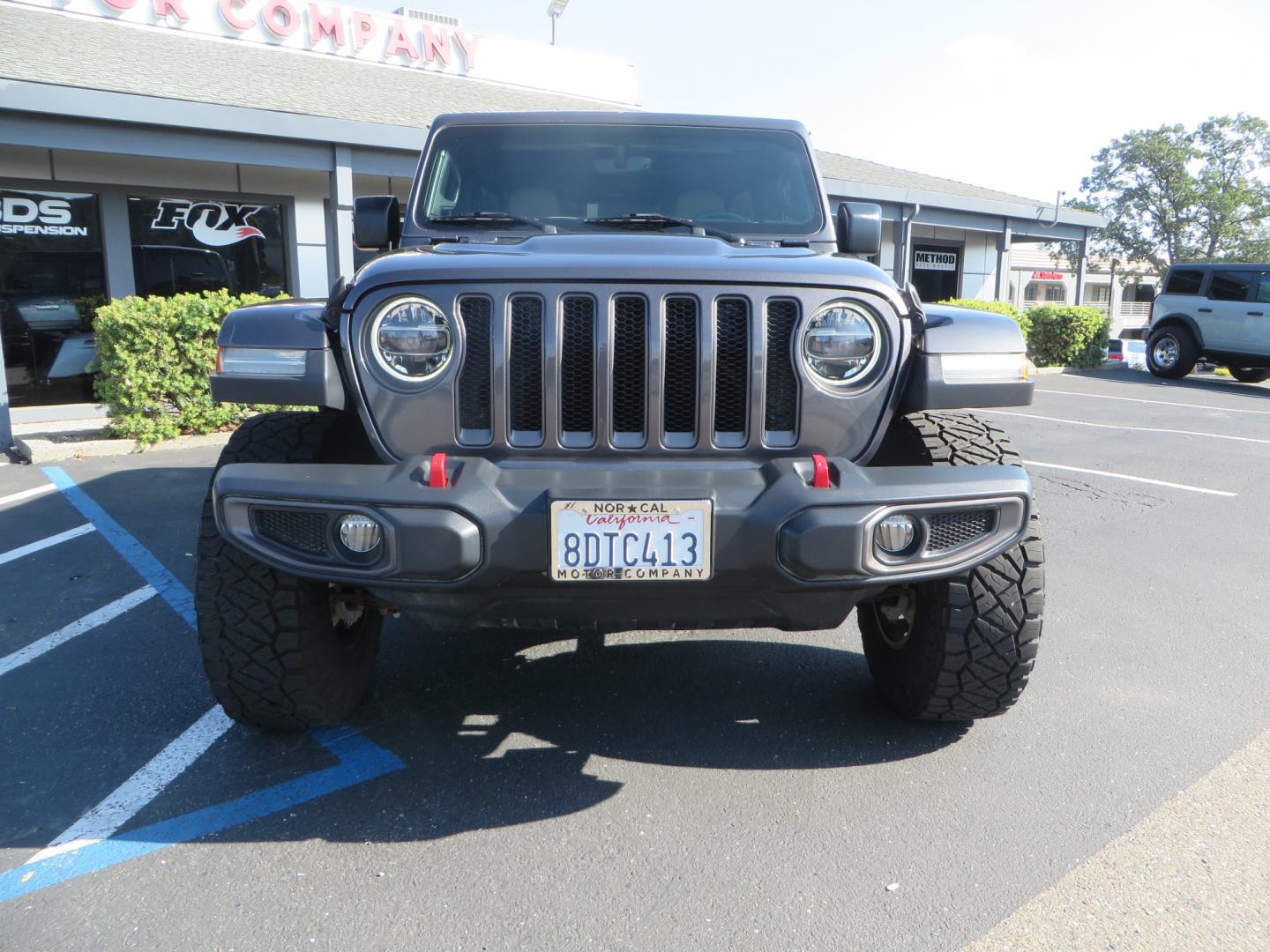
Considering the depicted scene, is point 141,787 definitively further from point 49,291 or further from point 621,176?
point 49,291

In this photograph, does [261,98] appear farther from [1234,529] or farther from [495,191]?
[1234,529]

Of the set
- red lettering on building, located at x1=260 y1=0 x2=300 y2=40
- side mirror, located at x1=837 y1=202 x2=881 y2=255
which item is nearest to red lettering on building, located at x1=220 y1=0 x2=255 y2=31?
red lettering on building, located at x1=260 y1=0 x2=300 y2=40

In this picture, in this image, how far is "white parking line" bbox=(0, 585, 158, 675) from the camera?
11.4ft

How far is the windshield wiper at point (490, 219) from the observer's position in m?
3.30

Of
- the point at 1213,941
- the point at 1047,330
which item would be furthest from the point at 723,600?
the point at 1047,330

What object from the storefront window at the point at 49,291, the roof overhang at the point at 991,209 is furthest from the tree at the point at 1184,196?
the storefront window at the point at 49,291

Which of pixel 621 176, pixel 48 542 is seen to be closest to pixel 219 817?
pixel 621 176

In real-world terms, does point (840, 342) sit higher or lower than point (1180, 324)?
higher

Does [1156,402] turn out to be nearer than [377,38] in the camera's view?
Yes

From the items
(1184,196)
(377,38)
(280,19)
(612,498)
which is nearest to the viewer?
(612,498)

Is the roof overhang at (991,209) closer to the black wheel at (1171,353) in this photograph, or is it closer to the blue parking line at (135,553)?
the black wheel at (1171,353)

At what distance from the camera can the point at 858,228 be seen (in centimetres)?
347

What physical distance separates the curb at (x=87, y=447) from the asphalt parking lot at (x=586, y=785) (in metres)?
3.93

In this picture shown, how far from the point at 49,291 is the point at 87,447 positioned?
3.07 meters
